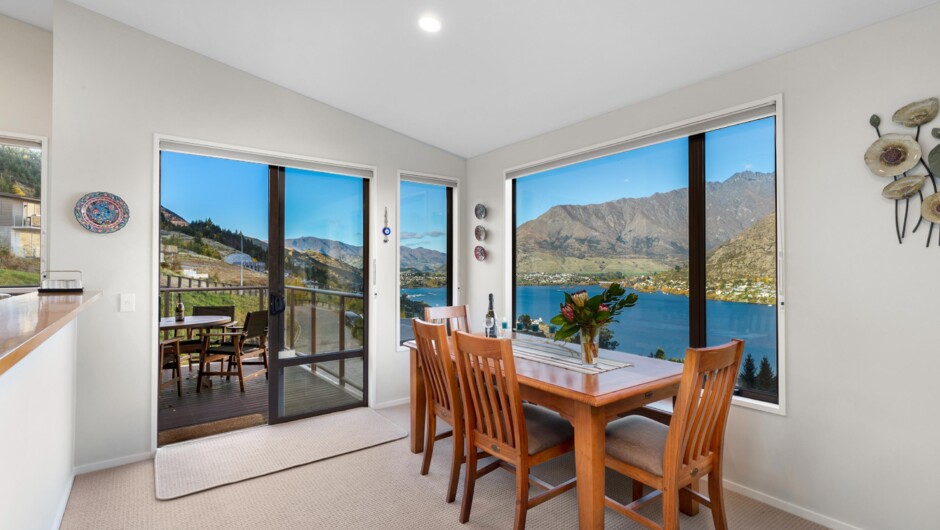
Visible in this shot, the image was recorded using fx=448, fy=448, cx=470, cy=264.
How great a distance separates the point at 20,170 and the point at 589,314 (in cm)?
413

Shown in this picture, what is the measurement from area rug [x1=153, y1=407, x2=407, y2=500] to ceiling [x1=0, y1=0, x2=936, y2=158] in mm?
2637

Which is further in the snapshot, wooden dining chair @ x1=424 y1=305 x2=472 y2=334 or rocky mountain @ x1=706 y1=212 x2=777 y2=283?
wooden dining chair @ x1=424 y1=305 x2=472 y2=334

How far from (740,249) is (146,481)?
3.89m

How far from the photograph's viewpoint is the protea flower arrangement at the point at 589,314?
92.0 inches

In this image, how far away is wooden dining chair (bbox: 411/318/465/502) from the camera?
2.43 m

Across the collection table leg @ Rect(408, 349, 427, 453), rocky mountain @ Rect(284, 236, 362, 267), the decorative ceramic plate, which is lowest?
table leg @ Rect(408, 349, 427, 453)

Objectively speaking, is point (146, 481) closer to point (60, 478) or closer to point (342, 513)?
point (60, 478)

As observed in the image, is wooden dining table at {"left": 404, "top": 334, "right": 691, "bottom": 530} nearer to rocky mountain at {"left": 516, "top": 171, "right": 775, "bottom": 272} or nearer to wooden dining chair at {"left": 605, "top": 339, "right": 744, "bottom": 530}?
wooden dining chair at {"left": 605, "top": 339, "right": 744, "bottom": 530}

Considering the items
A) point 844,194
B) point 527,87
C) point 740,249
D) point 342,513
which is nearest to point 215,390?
point 342,513

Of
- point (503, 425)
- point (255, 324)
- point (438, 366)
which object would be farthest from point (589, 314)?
point (255, 324)

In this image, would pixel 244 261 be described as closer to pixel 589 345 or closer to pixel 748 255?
pixel 589 345

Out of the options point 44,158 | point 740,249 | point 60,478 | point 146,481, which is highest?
point 44,158

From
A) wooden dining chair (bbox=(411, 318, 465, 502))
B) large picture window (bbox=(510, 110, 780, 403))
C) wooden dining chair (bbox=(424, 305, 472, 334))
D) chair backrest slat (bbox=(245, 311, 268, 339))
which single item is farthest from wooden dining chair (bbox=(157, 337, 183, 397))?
large picture window (bbox=(510, 110, 780, 403))

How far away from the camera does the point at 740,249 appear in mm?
2697
